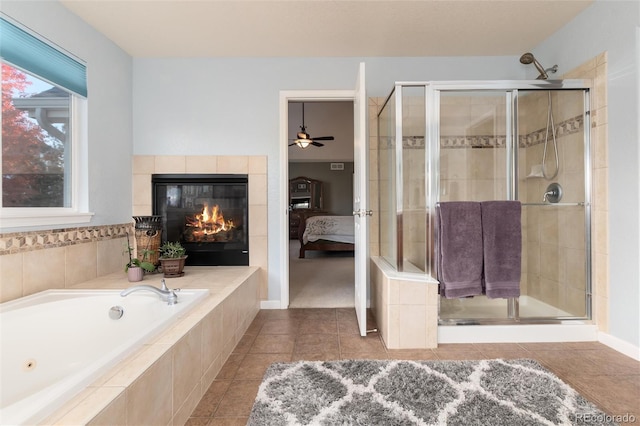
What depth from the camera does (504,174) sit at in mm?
2375

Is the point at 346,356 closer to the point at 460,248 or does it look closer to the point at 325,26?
the point at 460,248

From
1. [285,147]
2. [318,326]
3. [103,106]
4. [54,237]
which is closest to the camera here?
[54,237]

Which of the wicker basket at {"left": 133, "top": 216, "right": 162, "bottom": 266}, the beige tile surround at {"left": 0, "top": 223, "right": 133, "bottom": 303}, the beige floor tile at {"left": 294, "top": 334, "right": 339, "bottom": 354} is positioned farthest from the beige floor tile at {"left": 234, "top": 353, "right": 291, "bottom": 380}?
the beige tile surround at {"left": 0, "top": 223, "right": 133, "bottom": 303}

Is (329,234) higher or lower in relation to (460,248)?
lower

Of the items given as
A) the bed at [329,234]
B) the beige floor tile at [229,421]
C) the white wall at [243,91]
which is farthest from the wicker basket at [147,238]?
the bed at [329,234]

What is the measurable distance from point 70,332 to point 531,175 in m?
3.27

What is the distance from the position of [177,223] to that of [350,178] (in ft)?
20.2

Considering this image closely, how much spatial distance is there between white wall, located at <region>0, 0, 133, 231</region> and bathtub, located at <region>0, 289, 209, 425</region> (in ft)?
3.08

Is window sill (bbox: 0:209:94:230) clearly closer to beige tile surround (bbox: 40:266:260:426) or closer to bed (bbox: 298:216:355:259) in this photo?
beige tile surround (bbox: 40:266:260:426)

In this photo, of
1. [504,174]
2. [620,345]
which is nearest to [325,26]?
[504,174]

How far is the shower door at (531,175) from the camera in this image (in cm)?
224

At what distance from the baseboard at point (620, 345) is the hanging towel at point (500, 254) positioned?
65cm

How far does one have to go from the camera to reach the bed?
206 inches

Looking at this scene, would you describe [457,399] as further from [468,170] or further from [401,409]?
[468,170]
